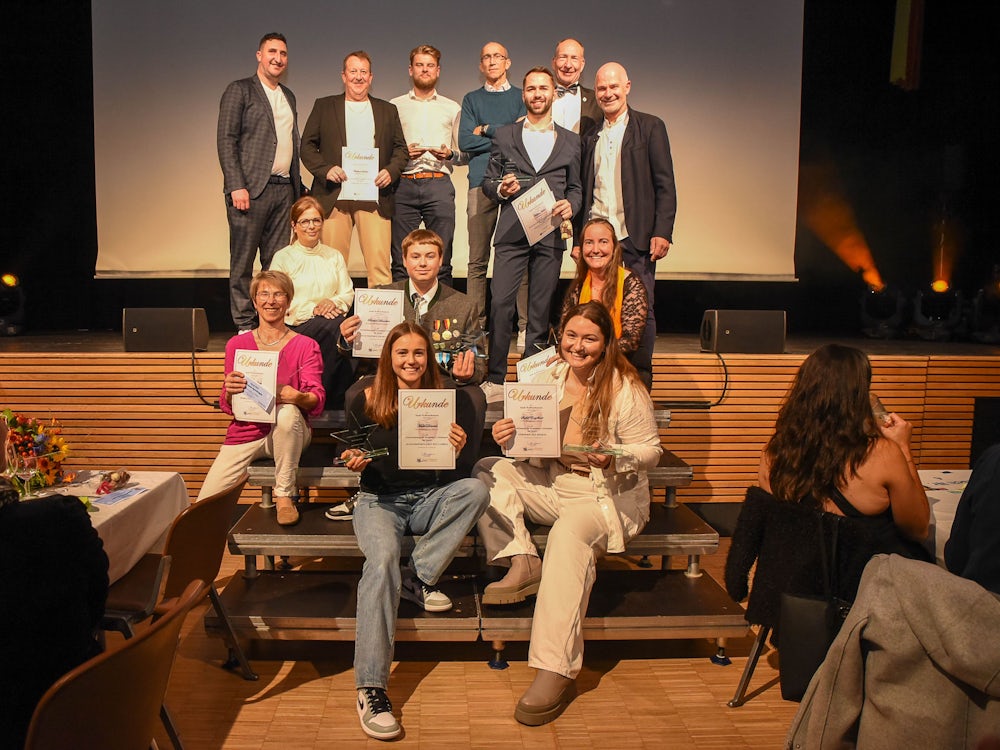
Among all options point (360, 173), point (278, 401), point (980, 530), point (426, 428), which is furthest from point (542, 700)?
point (360, 173)

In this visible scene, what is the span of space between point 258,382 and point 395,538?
104 centimetres

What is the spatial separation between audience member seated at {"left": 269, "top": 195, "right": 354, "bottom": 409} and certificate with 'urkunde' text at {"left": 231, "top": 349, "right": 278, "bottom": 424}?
0.83 metres

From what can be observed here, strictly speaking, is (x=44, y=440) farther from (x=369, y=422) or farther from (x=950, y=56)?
(x=950, y=56)

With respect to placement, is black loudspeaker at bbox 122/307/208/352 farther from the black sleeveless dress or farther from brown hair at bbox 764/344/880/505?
the black sleeveless dress

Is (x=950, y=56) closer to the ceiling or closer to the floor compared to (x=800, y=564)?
Answer: closer to the ceiling

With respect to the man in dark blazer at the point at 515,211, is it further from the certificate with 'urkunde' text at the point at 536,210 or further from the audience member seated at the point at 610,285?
the audience member seated at the point at 610,285

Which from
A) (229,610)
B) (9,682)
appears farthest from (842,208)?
(9,682)

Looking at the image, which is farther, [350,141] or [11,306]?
[11,306]

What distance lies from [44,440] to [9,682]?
5.90 feet

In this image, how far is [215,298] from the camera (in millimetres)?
7215

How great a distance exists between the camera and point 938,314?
720 cm

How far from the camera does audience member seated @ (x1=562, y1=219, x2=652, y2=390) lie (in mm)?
4402

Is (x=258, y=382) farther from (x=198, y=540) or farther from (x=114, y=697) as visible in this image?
(x=114, y=697)

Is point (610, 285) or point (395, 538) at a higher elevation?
point (610, 285)
